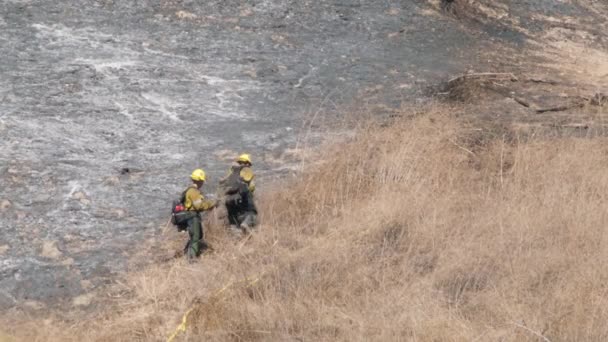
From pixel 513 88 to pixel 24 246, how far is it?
6.92 meters

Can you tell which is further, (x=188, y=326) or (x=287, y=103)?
(x=287, y=103)

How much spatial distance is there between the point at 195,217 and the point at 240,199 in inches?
21.9

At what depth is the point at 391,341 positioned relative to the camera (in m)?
6.03

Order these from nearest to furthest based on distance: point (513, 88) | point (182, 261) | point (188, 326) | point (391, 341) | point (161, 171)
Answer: point (391, 341), point (188, 326), point (182, 261), point (161, 171), point (513, 88)

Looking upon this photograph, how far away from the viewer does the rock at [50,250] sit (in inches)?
308

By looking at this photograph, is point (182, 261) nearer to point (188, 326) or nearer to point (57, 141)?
point (188, 326)

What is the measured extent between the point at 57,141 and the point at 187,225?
2.68 m

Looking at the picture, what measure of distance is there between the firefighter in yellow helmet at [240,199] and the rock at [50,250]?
1552mm

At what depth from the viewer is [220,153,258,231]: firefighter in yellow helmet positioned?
8227mm

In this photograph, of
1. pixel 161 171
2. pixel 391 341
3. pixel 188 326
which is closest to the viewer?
pixel 391 341

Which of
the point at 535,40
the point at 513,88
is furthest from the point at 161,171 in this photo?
the point at 535,40

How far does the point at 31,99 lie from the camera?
10.6 metres

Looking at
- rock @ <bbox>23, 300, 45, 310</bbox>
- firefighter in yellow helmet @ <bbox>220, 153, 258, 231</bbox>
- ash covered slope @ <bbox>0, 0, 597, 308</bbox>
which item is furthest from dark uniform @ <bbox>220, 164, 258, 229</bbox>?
rock @ <bbox>23, 300, 45, 310</bbox>

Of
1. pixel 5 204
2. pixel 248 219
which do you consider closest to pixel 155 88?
pixel 5 204
